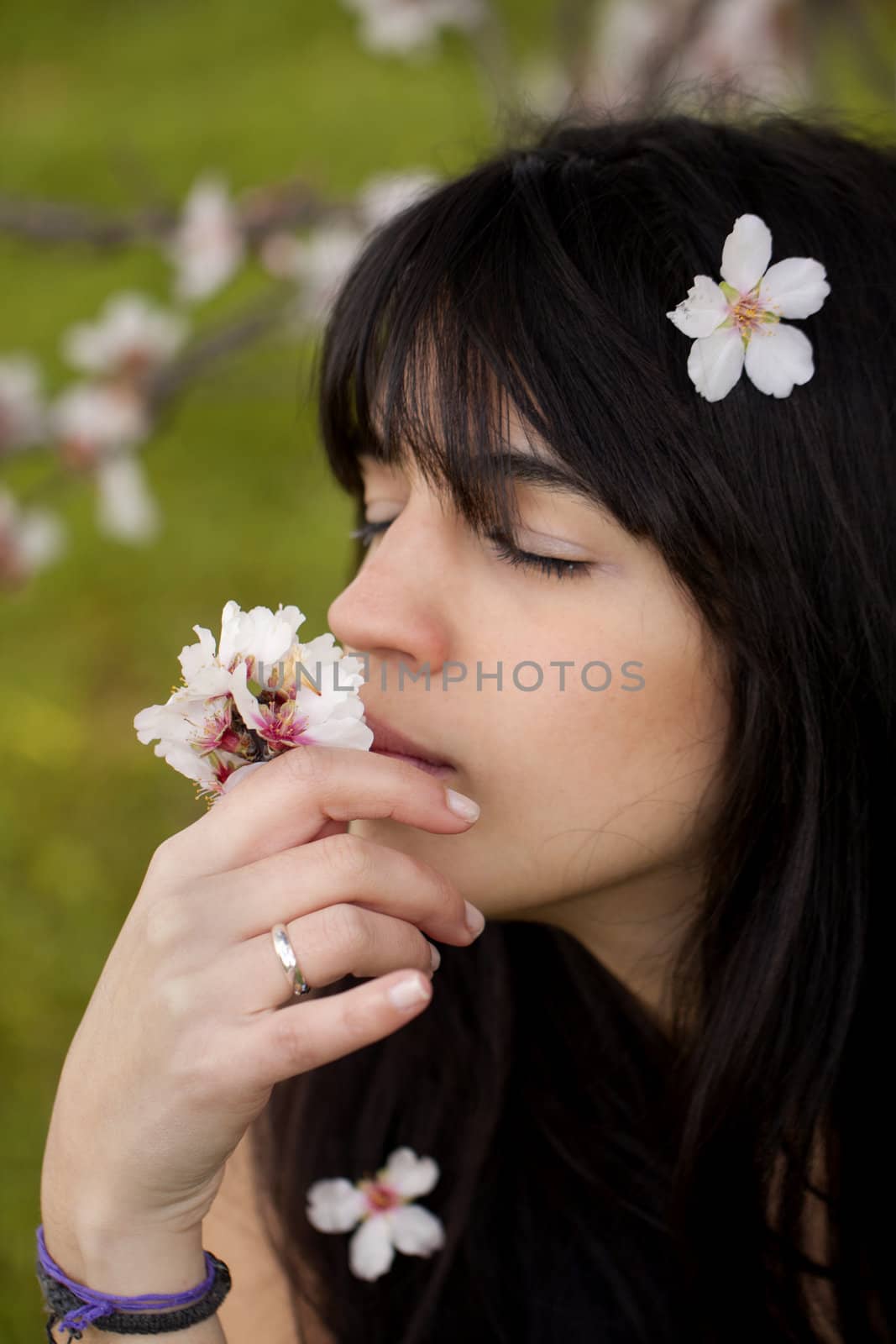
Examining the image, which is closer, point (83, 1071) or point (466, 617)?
point (83, 1071)

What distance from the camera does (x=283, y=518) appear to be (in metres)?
5.47

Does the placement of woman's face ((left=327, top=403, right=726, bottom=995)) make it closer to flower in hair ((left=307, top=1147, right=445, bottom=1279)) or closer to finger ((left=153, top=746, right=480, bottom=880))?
finger ((left=153, top=746, right=480, bottom=880))

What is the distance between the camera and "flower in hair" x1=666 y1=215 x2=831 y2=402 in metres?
1.34

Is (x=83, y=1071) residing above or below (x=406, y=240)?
below

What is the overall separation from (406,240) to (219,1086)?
102 cm

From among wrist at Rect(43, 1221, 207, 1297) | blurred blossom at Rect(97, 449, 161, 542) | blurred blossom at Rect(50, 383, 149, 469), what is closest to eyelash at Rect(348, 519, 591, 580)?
wrist at Rect(43, 1221, 207, 1297)

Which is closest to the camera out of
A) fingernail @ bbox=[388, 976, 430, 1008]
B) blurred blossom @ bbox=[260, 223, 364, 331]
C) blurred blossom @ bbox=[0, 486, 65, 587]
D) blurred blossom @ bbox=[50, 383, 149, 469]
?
fingernail @ bbox=[388, 976, 430, 1008]

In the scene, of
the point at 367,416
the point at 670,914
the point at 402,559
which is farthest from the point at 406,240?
the point at 670,914

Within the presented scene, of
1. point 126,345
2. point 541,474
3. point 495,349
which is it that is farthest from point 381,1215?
point 126,345

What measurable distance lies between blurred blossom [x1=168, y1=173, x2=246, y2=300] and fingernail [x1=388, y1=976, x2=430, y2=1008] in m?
2.30

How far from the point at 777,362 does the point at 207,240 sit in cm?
204

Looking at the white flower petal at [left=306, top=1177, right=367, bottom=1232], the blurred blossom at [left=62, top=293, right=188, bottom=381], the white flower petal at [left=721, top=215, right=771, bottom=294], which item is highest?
the blurred blossom at [left=62, top=293, right=188, bottom=381]

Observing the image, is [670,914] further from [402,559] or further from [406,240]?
[406,240]

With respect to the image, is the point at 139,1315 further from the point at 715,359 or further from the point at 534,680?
the point at 715,359
